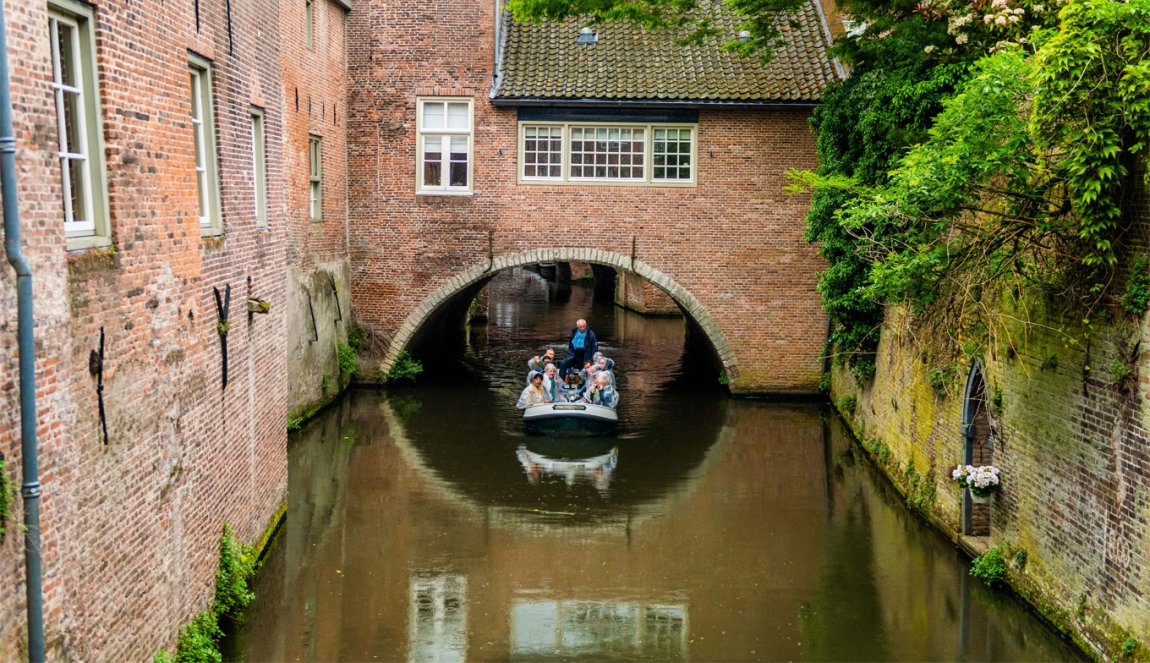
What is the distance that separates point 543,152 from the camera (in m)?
22.4

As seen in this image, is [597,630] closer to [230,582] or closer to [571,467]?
[230,582]

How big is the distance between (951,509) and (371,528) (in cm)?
666

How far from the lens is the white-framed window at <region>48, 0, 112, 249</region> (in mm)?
7059

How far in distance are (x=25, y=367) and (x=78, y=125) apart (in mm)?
2012

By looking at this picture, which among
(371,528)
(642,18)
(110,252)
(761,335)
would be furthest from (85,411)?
(761,335)

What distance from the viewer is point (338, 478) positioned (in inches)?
625

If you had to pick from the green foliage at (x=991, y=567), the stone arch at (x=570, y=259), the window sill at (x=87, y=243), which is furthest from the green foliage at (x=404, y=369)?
the window sill at (x=87, y=243)

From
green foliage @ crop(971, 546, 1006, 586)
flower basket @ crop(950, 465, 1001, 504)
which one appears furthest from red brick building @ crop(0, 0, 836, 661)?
green foliage @ crop(971, 546, 1006, 586)

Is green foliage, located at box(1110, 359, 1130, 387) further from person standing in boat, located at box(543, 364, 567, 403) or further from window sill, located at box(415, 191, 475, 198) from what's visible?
window sill, located at box(415, 191, 475, 198)

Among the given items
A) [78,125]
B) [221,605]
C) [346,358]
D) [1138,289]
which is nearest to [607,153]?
[346,358]

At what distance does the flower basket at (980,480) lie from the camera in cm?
1160

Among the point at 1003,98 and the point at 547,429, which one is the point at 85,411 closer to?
the point at 1003,98

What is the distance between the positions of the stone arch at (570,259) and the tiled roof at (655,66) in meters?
3.00

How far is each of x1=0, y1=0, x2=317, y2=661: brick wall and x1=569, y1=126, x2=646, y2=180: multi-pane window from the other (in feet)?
35.3
